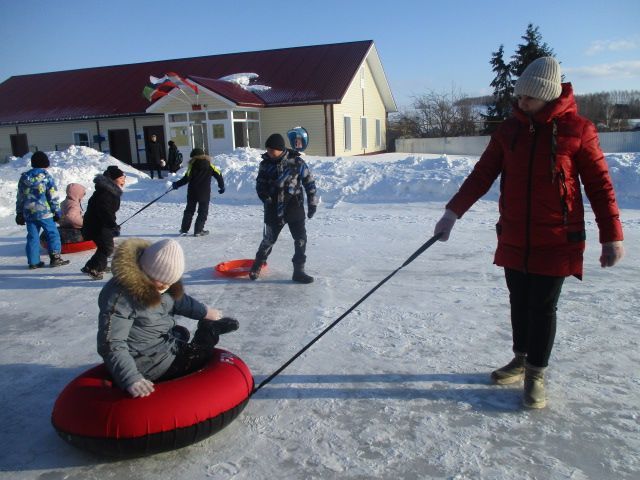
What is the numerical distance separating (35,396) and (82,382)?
86 cm

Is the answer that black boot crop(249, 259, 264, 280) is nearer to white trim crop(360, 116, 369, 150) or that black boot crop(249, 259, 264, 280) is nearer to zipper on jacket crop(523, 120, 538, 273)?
zipper on jacket crop(523, 120, 538, 273)

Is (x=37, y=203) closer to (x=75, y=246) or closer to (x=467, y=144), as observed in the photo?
(x=75, y=246)

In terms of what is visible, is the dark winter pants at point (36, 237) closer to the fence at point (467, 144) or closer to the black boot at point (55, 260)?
the black boot at point (55, 260)

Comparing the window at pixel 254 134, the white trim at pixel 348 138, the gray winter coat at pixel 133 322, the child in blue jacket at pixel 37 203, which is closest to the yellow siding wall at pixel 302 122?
the window at pixel 254 134

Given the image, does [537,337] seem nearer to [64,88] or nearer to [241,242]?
[241,242]

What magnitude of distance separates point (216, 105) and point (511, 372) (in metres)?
20.1

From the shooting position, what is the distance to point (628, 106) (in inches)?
1797

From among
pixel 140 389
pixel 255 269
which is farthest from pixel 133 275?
pixel 255 269

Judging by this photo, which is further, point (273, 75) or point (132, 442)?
point (273, 75)

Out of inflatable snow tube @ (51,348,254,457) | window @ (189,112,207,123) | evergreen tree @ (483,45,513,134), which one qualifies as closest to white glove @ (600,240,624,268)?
inflatable snow tube @ (51,348,254,457)

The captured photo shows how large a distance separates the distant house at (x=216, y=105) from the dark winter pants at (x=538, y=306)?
19.5m

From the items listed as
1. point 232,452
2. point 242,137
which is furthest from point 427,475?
point 242,137

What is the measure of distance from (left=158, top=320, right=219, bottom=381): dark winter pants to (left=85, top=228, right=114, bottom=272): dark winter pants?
10.9ft

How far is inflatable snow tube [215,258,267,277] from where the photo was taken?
19.2 ft
